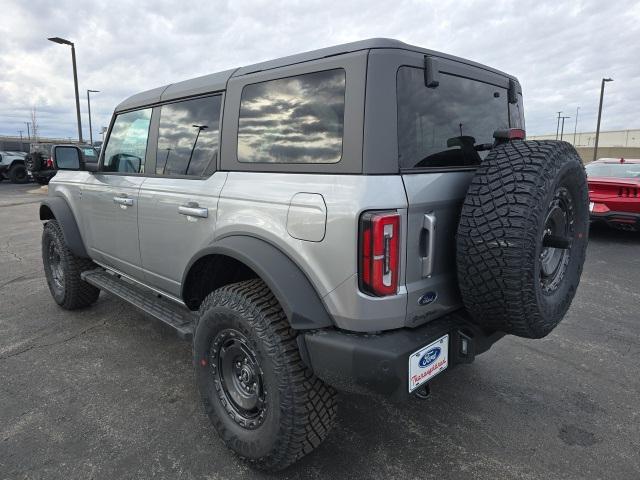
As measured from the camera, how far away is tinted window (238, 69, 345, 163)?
6.43ft

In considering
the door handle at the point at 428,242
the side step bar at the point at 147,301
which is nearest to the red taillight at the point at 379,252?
the door handle at the point at 428,242

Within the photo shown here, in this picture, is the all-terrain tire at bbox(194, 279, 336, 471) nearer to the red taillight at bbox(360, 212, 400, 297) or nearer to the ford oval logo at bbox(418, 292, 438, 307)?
the red taillight at bbox(360, 212, 400, 297)

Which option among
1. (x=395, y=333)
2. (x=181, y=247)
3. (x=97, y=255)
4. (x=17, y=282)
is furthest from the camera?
(x=17, y=282)

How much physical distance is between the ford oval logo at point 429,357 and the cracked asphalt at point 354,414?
25.6 inches

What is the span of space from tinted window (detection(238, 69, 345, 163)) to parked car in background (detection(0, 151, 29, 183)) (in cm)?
2378

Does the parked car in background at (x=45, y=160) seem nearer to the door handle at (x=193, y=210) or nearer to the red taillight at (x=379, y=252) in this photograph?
the door handle at (x=193, y=210)

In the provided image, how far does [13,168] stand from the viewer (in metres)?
21.2

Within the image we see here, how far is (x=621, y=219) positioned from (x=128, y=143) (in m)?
7.22

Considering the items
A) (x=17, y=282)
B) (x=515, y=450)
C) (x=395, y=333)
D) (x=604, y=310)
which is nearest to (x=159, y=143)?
(x=395, y=333)

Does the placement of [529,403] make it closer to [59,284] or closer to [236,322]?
[236,322]

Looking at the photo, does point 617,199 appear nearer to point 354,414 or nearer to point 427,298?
point 354,414

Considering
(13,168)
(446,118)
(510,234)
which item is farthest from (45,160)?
(13,168)

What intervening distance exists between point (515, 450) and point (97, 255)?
136 inches

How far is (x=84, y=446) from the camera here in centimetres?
237
